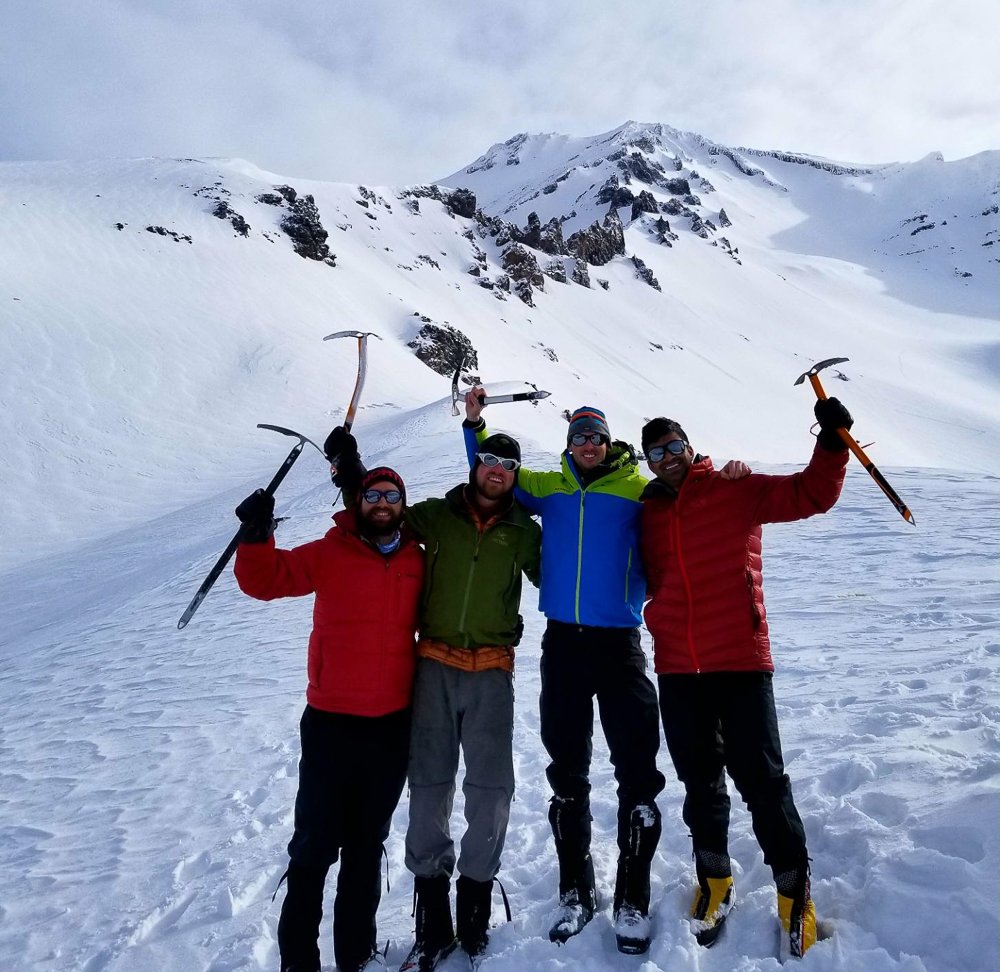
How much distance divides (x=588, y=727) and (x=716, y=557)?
3.48ft

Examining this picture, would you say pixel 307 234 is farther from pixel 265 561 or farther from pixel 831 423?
pixel 831 423

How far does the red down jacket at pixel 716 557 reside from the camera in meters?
3.03

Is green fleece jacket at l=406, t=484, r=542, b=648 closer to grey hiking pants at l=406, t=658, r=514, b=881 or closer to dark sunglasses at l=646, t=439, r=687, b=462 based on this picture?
grey hiking pants at l=406, t=658, r=514, b=881

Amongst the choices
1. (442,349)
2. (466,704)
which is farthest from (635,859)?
(442,349)

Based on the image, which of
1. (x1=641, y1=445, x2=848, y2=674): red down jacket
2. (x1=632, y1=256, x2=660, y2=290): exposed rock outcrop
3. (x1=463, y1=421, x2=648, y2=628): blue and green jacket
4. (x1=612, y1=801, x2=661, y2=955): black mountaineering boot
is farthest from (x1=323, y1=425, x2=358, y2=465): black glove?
(x1=632, y1=256, x2=660, y2=290): exposed rock outcrop

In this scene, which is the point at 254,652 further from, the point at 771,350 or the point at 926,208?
the point at 926,208

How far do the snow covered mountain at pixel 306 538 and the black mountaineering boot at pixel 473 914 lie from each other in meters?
0.10

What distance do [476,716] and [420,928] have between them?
39.7 inches

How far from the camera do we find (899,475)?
1412cm

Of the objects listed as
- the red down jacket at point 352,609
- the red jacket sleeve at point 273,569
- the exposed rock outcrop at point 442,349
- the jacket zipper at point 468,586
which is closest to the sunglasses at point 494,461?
the jacket zipper at point 468,586

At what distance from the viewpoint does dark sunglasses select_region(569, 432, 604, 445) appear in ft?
11.3

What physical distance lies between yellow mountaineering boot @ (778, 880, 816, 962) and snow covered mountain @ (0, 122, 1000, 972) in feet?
0.26

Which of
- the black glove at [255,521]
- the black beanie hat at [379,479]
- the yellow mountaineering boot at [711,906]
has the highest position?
the black beanie hat at [379,479]

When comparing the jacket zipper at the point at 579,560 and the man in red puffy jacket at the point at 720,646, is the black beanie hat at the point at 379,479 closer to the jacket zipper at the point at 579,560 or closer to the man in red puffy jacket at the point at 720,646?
the jacket zipper at the point at 579,560
